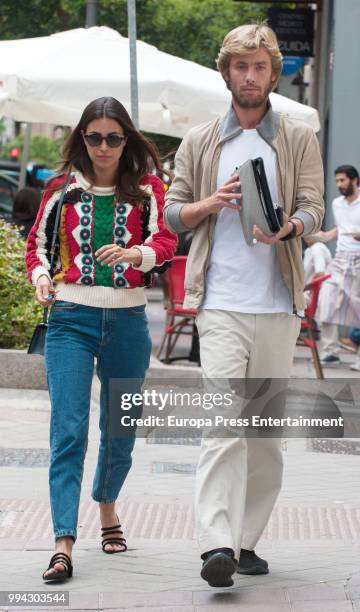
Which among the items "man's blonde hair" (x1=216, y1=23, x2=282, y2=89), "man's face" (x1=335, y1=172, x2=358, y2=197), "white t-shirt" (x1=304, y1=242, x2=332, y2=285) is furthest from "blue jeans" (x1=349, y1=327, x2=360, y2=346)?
"man's blonde hair" (x1=216, y1=23, x2=282, y2=89)

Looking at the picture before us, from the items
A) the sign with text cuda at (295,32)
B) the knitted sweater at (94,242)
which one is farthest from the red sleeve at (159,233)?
the sign with text cuda at (295,32)

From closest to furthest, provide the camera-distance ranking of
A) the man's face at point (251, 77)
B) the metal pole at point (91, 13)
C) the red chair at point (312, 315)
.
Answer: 1. the man's face at point (251, 77)
2. the red chair at point (312, 315)
3. the metal pole at point (91, 13)

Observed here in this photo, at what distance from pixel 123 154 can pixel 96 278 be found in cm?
56

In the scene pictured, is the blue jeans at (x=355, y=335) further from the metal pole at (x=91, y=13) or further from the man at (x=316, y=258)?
the metal pole at (x=91, y=13)

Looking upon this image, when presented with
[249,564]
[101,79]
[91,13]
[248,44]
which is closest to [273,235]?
[248,44]

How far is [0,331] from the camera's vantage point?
10695 mm

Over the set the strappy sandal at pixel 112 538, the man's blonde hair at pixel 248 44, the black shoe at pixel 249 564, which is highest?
the man's blonde hair at pixel 248 44

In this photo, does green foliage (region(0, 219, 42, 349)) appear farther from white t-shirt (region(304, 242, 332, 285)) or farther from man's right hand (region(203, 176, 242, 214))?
man's right hand (region(203, 176, 242, 214))

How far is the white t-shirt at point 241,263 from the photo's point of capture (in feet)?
16.8

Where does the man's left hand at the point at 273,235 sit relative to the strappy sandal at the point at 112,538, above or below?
above

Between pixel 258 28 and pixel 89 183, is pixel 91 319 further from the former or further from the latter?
pixel 258 28

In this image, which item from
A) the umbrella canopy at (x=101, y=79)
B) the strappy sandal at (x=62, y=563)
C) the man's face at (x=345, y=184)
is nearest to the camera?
the strappy sandal at (x=62, y=563)

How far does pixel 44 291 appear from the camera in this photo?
5359mm

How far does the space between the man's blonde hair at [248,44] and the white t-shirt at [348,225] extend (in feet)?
26.7
